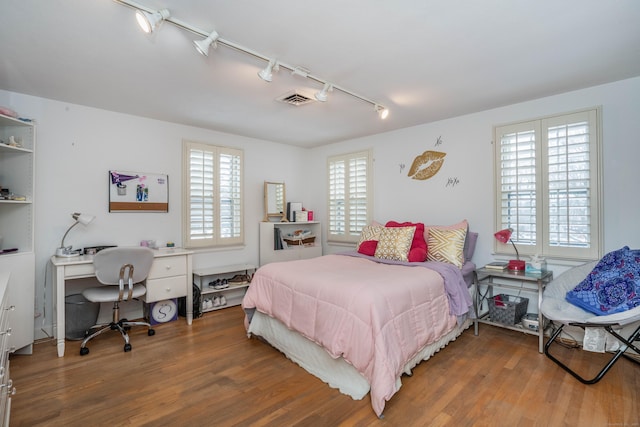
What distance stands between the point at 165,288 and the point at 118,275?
55 centimetres

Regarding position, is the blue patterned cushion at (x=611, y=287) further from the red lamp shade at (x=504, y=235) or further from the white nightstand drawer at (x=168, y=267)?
the white nightstand drawer at (x=168, y=267)

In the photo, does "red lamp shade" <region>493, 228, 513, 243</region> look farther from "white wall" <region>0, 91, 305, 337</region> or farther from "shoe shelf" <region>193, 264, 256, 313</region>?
"white wall" <region>0, 91, 305, 337</region>

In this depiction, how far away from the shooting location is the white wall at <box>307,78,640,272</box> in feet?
9.00

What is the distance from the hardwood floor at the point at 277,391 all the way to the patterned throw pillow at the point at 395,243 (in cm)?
101

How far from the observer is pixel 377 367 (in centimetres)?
189

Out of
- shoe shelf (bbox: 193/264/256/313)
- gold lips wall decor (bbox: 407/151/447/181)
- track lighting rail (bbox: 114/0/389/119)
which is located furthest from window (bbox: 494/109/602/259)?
shoe shelf (bbox: 193/264/256/313)

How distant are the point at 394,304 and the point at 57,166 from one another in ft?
11.7

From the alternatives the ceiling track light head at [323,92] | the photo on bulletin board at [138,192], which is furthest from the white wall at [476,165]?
the photo on bulletin board at [138,192]

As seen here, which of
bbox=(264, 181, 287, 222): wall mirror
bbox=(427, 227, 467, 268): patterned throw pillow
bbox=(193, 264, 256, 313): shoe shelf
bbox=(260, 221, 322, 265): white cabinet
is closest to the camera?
bbox=(427, 227, 467, 268): patterned throw pillow

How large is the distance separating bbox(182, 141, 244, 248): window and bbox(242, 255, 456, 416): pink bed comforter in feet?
5.07

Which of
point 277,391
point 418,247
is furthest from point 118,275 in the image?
point 418,247

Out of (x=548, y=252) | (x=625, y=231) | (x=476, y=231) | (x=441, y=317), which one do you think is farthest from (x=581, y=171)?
(x=441, y=317)

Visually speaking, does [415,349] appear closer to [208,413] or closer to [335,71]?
[208,413]

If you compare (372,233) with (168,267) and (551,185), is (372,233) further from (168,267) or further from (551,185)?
(168,267)
